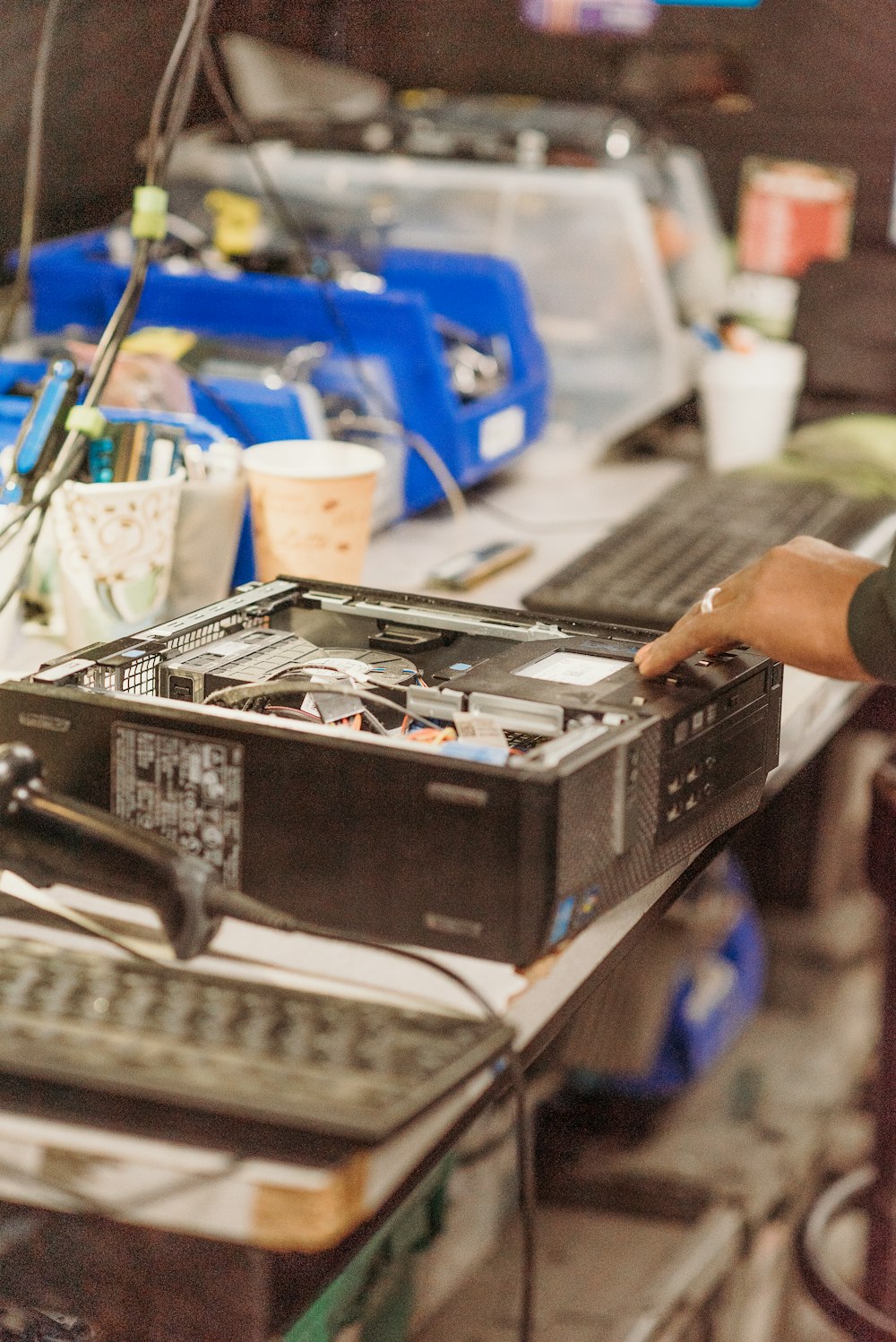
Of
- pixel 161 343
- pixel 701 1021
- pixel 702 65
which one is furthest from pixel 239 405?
pixel 702 65

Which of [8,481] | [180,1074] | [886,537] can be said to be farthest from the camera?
[886,537]

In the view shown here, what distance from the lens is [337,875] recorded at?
90 cm

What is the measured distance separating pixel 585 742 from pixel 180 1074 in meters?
0.30

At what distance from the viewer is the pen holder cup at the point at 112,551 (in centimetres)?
123

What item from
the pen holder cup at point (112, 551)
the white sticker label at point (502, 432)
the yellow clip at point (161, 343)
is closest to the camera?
the pen holder cup at point (112, 551)

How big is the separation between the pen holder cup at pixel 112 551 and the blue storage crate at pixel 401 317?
20.3 inches

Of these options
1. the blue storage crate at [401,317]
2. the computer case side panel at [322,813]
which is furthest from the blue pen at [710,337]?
the computer case side panel at [322,813]

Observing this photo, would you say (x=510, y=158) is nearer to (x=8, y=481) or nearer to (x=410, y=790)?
(x=8, y=481)

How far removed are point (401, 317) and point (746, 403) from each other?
1.74 feet

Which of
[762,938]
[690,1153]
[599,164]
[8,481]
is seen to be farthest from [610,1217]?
[599,164]

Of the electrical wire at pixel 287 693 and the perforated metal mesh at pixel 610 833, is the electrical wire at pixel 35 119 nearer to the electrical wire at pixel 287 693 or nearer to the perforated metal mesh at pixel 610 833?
the electrical wire at pixel 287 693

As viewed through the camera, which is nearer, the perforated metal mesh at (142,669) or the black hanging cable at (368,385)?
the perforated metal mesh at (142,669)

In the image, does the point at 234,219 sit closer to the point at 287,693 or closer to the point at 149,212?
the point at 149,212

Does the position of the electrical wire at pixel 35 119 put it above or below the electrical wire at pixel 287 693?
above
